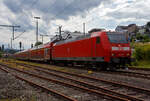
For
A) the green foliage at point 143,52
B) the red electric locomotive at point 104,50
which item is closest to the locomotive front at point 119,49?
the red electric locomotive at point 104,50

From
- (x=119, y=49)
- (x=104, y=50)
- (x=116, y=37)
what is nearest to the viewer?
(x=104, y=50)

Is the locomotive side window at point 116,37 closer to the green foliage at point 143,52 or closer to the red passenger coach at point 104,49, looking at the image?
the red passenger coach at point 104,49

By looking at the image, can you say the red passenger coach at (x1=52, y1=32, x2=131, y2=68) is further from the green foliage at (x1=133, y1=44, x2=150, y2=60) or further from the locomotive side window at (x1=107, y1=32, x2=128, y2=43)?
the green foliage at (x1=133, y1=44, x2=150, y2=60)

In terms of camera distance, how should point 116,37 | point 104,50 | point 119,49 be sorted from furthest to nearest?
point 116,37 → point 119,49 → point 104,50

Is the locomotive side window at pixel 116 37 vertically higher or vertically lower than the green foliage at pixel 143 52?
higher

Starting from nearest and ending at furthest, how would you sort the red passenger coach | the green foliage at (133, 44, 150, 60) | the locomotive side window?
1. the red passenger coach
2. the locomotive side window
3. the green foliage at (133, 44, 150, 60)

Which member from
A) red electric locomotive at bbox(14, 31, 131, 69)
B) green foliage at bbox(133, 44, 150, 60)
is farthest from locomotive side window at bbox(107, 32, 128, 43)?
green foliage at bbox(133, 44, 150, 60)

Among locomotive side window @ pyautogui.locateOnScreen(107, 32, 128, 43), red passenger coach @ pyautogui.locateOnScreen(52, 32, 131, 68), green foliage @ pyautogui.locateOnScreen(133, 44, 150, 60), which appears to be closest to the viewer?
red passenger coach @ pyautogui.locateOnScreen(52, 32, 131, 68)

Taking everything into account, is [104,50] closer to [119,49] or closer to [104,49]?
[104,49]

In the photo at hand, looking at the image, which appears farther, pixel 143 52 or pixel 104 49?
pixel 143 52

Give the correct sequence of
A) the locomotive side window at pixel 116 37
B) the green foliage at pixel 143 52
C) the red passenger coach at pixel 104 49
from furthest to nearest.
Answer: the green foliage at pixel 143 52, the locomotive side window at pixel 116 37, the red passenger coach at pixel 104 49

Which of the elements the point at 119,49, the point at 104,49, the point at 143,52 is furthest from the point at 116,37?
the point at 143,52

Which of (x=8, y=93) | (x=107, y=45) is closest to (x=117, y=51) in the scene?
(x=107, y=45)

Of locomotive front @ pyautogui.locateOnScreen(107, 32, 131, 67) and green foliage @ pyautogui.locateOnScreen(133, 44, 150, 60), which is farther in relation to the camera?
green foliage @ pyautogui.locateOnScreen(133, 44, 150, 60)
